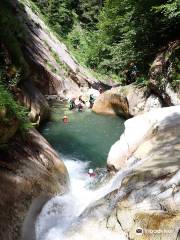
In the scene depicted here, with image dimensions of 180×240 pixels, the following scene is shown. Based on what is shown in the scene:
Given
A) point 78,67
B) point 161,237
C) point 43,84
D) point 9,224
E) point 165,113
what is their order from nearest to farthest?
point 161,237 → point 9,224 → point 165,113 → point 43,84 → point 78,67

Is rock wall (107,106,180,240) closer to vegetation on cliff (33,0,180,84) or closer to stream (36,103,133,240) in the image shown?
stream (36,103,133,240)

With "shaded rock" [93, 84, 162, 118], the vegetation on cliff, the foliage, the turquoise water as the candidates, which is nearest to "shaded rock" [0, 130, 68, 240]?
the foliage

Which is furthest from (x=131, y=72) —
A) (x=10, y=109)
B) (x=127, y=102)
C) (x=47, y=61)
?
(x=10, y=109)

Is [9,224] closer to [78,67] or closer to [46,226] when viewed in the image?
[46,226]

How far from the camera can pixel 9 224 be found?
10023 millimetres

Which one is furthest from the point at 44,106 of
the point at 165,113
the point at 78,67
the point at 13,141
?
the point at 78,67

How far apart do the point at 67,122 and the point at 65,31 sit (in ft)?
95.9

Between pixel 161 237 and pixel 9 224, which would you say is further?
pixel 9 224

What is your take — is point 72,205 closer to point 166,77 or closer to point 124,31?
point 166,77

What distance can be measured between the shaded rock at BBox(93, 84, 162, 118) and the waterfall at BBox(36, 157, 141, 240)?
9.22 meters

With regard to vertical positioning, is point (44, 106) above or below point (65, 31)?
below

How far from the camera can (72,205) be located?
12766 millimetres

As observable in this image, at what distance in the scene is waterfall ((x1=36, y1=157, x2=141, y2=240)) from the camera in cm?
1102

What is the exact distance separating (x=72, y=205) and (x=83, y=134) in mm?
9608
